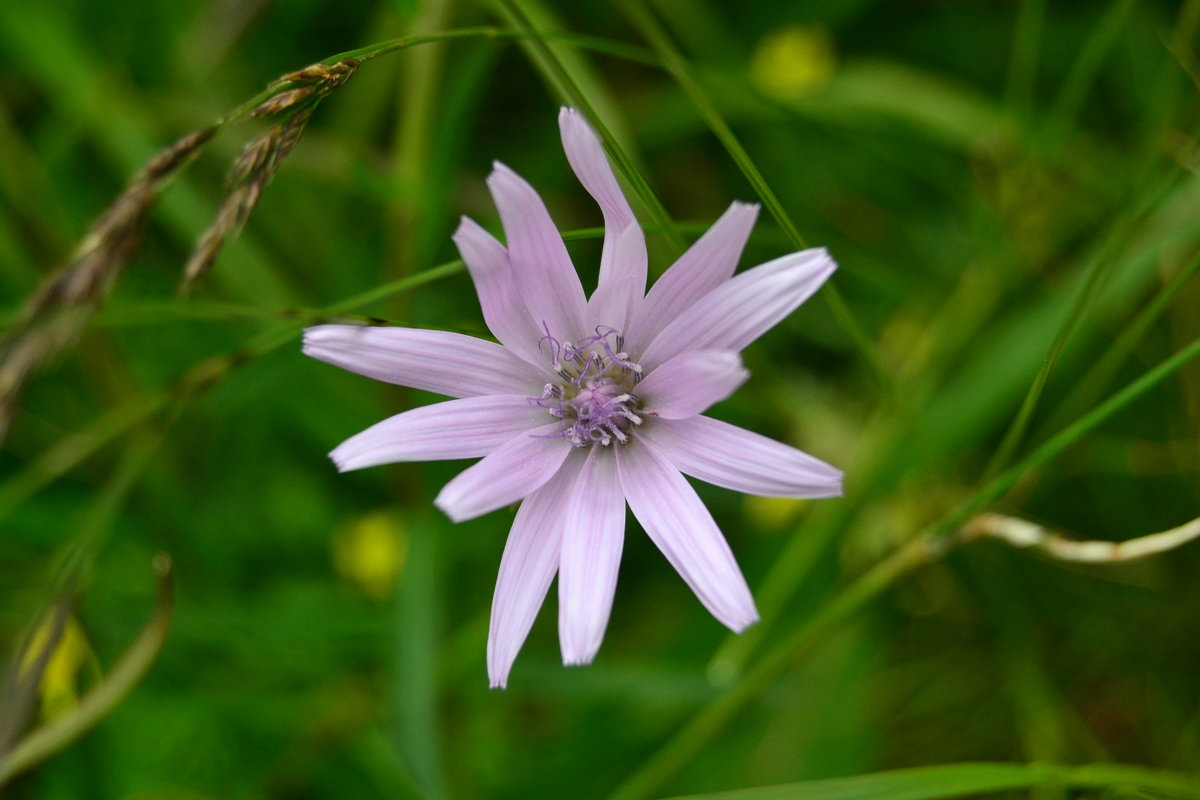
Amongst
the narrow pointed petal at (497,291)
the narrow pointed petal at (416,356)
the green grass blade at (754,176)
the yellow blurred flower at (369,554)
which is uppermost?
the yellow blurred flower at (369,554)

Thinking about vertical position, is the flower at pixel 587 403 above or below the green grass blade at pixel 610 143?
below

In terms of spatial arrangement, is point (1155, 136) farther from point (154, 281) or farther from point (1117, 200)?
point (154, 281)

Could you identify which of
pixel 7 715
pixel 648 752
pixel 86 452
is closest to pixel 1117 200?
pixel 648 752

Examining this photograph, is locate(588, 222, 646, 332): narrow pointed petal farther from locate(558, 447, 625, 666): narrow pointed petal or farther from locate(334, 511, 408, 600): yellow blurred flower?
locate(334, 511, 408, 600): yellow blurred flower

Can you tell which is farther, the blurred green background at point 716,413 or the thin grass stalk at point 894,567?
the blurred green background at point 716,413

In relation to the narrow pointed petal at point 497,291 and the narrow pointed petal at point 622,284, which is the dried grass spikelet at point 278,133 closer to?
the narrow pointed petal at point 497,291

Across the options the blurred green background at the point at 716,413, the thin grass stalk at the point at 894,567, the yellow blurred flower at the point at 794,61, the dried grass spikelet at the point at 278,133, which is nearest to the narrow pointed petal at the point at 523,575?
the dried grass spikelet at the point at 278,133
